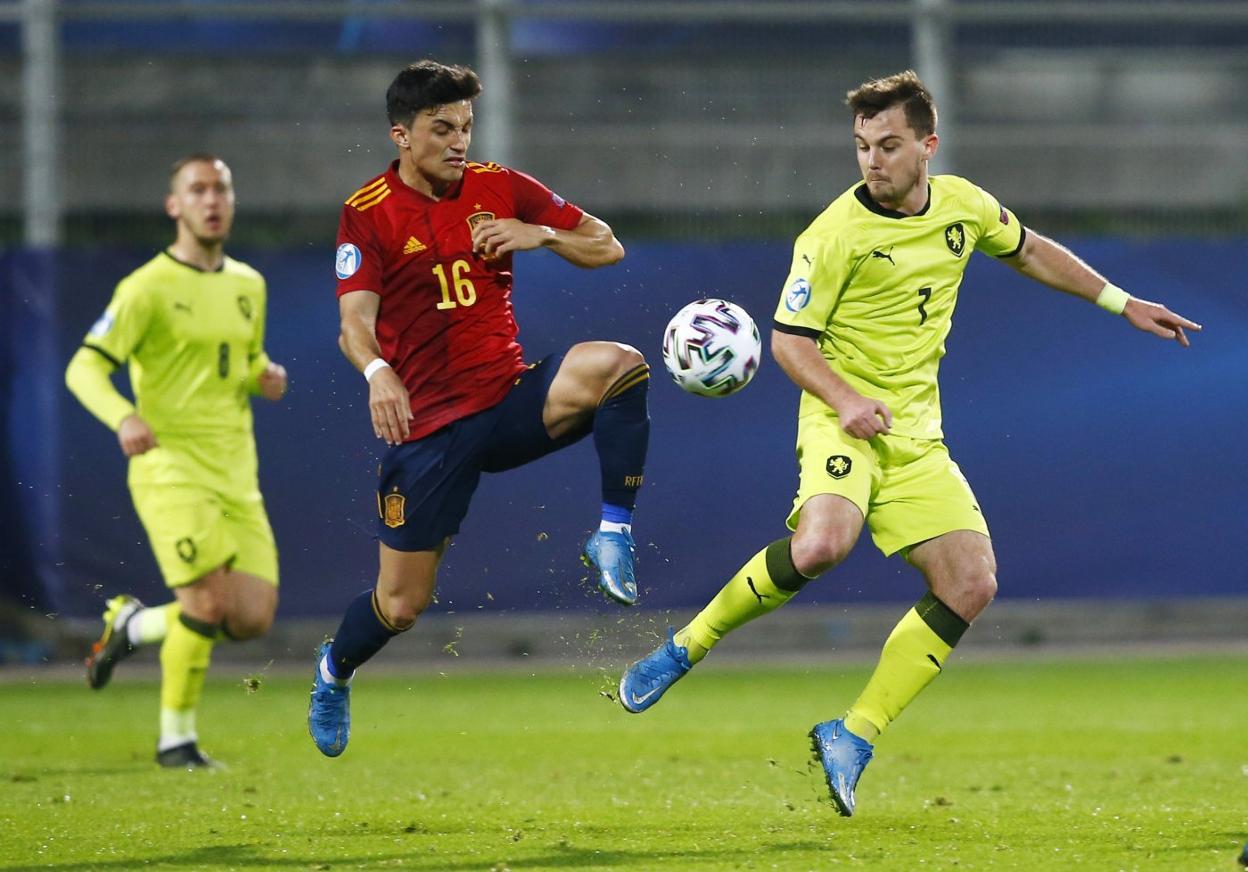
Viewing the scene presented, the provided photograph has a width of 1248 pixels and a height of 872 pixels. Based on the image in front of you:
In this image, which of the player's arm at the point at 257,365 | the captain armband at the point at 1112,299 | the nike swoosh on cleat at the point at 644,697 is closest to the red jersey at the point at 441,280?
the nike swoosh on cleat at the point at 644,697

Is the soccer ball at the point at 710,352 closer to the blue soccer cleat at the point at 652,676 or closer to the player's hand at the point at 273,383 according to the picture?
the blue soccer cleat at the point at 652,676

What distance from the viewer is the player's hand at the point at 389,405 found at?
21.7 ft

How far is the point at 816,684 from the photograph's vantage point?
1272cm

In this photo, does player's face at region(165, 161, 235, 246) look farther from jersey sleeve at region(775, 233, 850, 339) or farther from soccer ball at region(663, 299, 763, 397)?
jersey sleeve at region(775, 233, 850, 339)

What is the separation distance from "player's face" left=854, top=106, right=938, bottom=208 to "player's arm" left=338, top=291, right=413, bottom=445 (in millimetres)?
1754

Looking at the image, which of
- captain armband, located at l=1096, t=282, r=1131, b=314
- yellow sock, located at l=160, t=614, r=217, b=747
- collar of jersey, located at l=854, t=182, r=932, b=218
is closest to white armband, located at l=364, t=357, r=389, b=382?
collar of jersey, located at l=854, t=182, r=932, b=218

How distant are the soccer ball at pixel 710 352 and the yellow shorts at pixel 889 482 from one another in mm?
304

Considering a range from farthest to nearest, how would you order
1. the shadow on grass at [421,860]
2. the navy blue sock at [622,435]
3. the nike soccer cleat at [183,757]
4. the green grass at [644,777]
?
1. the nike soccer cleat at [183,757]
2. the navy blue sock at [622,435]
3. the green grass at [644,777]
4. the shadow on grass at [421,860]

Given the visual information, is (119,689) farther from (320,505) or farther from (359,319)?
(359,319)

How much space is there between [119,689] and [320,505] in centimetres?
232

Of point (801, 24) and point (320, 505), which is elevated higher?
point (801, 24)

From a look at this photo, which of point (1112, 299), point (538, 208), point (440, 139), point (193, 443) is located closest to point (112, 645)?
point (193, 443)

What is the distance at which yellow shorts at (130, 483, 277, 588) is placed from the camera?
30.1 ft

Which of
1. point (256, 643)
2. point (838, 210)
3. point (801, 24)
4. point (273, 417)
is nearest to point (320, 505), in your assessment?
point (273, 417)
